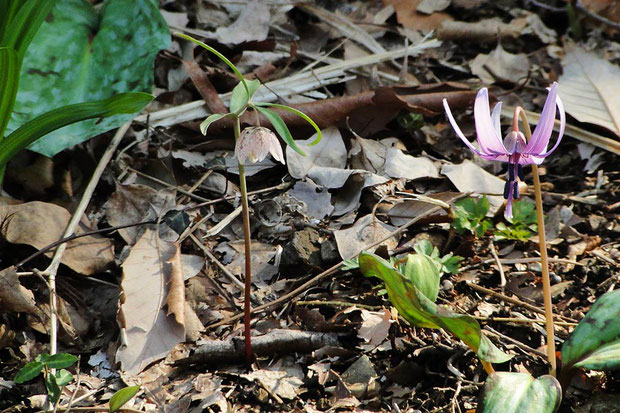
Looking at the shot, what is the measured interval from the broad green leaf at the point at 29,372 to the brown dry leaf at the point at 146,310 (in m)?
0.22

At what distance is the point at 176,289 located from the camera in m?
1.99

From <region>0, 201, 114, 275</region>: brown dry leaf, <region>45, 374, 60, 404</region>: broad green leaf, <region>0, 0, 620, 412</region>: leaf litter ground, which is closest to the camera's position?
<region>45, 374, 60, 404</region>: broad green leaf

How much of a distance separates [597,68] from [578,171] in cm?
68

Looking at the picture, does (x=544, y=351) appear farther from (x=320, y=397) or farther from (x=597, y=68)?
(x=597, y=68)

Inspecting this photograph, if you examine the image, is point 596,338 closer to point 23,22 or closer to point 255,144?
point 255,144

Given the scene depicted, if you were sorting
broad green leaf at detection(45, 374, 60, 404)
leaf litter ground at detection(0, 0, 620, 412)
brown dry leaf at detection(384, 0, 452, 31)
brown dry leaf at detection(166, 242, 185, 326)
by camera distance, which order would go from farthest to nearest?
brown dry leaf at detection(384, 0, 452, 31) → brown dry leaf at detection(166, 242, 185, 326) → leaf litter ground at detection(0, 0, 620, 412) → broad green leaf at detection(45, 374, 60, 404)

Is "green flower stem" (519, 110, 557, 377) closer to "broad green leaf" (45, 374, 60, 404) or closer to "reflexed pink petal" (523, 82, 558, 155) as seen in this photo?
"reflexed pink petal" (523, 82, 558, 155)

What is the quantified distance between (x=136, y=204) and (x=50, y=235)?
0.34 meters

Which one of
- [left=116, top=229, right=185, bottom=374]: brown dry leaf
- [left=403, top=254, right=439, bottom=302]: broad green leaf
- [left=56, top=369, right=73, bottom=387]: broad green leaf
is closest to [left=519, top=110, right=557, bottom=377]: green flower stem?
[left=403, top=254, right=439, bottom=302]: broad green leaf

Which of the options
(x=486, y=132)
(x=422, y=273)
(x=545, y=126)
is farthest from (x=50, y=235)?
(x=545, y=126)

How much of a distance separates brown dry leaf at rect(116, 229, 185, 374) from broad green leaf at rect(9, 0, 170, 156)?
0.56m

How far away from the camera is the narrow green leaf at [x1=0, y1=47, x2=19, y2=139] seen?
1.85 m

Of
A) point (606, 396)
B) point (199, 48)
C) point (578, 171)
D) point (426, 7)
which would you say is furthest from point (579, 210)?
point (199, 48)

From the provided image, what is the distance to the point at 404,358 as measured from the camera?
1830mm
